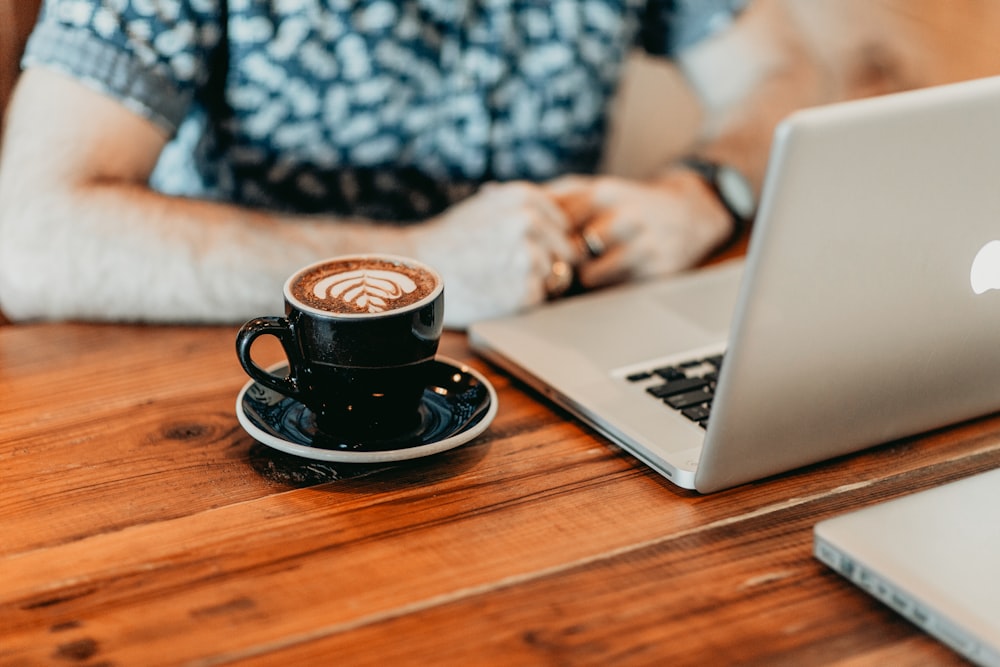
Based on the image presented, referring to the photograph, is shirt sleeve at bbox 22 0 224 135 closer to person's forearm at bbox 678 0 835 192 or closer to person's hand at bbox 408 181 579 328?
person's hand at bbox 408 181 579 328

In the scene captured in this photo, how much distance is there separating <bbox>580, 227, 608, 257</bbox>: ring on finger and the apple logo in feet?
1.62

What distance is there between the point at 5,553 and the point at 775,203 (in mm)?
518

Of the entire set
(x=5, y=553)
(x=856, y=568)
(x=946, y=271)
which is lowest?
(x=5, y=553)

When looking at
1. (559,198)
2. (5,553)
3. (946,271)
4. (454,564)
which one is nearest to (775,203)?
(946,271)

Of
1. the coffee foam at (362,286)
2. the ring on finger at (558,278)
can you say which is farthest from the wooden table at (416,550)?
the ring on finger at (558,278)

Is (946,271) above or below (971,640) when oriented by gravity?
above

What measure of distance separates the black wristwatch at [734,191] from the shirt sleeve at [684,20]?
1.00 feet

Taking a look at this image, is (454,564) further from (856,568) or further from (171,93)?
(171,93)

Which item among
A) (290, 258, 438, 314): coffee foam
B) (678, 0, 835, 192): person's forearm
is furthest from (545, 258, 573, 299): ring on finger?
(678, 0, 835, 192): person's forearm

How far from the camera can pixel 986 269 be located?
695 mm

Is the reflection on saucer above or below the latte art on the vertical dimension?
below

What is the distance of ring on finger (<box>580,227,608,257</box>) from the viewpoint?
1141mm

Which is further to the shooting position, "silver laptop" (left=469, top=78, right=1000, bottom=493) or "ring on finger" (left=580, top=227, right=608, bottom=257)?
"ring on finger" (left=580, top=227, right=608, bottom=257)

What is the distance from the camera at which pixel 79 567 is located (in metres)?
0.62
